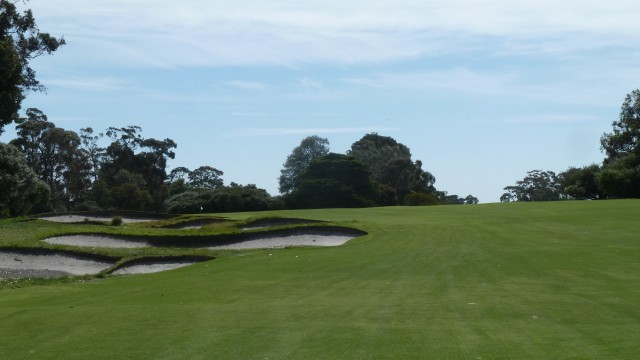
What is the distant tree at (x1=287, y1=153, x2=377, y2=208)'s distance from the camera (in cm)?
8231

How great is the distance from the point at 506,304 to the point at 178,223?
34.8m

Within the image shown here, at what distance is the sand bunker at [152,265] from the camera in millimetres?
28255

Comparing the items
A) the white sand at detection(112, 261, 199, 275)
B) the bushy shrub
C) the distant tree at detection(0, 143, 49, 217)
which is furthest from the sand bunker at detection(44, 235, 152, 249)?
the bushy shrub

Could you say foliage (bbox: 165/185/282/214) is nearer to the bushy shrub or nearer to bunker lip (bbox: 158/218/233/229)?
the bushy shrub

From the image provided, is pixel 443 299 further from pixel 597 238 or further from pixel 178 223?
pixel 178 223

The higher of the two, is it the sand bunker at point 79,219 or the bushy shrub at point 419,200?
the bushy shrub at point 419,200

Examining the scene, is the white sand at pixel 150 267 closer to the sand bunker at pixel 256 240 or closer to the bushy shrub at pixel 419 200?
the sand bunker at pixel 256 240

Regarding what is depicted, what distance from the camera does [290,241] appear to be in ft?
113

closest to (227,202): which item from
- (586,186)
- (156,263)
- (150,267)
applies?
(586,186)

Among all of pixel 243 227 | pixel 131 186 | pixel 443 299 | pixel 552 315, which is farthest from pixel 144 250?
pixel 131 186

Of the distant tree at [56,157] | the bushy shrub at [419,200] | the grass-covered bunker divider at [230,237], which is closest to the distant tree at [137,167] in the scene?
the distant tree at [56,157]

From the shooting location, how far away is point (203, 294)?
16.3 metres

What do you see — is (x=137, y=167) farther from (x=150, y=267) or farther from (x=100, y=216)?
(x=150, y=267)

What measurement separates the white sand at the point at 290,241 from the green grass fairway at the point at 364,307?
5.11m
